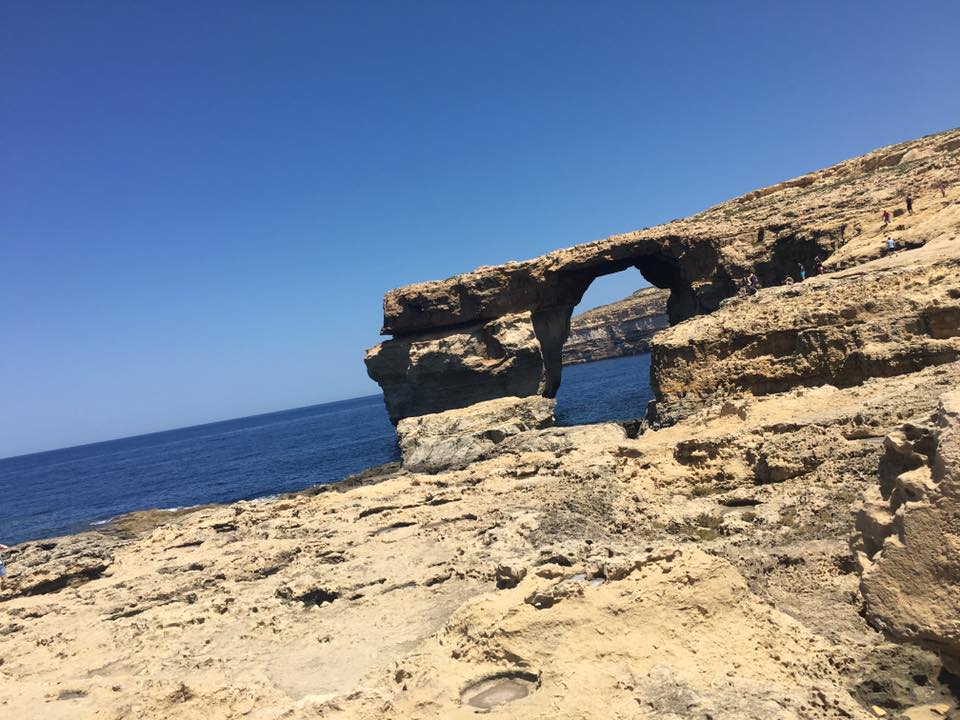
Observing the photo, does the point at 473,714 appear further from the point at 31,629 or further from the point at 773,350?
the point at 773,350

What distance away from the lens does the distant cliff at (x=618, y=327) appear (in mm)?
109688

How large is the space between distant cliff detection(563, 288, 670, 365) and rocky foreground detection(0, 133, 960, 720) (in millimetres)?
91045

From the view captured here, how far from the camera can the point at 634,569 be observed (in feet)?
21.9

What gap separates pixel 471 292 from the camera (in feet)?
128

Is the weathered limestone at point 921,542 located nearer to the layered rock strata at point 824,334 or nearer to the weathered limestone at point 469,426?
the layered rock strata at point 824,334

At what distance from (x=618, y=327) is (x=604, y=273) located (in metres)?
78.0

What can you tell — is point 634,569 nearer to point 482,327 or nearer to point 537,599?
point 537,599

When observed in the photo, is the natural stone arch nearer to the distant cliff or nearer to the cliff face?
the cliff face

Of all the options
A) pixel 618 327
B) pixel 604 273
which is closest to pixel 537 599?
pixel 604 273

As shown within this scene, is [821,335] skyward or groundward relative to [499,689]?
skyward

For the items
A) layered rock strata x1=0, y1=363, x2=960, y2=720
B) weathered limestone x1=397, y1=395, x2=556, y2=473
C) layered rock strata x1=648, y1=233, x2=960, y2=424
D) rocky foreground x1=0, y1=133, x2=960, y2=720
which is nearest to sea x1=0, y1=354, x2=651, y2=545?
weathered limestone x1=397, y1=395, x2=556, y2=473

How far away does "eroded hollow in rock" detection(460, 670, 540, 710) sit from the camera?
5598 mm

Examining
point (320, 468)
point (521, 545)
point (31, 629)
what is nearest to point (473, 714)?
point (521, 545)

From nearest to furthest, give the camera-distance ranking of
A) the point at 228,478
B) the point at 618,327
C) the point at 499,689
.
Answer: the point at 499,689 < the point at 228,478 < the point at 618,327
